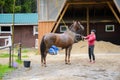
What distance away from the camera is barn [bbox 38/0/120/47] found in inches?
1071

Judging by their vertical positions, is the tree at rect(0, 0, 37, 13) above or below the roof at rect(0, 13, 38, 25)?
above

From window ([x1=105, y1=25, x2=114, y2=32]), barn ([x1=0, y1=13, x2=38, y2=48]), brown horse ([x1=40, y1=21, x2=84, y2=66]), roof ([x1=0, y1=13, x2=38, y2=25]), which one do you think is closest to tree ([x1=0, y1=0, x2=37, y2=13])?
roof ([x1=0, y1=13, x2=38, y2=25])

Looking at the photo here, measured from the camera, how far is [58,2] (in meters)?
27.3

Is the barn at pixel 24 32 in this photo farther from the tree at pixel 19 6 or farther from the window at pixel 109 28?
the window at pixel 109 28

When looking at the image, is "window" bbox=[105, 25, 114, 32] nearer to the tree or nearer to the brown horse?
the brown horse

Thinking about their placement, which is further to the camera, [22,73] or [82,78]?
[22,73]

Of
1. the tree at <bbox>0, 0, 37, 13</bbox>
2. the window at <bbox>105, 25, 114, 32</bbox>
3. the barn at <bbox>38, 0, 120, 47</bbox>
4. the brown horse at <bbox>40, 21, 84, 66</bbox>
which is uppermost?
the tree at <bbox>0, 0, 37, 13</bbox>

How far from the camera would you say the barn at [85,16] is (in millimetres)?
27203

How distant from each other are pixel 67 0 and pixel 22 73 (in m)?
13.7

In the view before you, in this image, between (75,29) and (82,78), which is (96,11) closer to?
(75,29)

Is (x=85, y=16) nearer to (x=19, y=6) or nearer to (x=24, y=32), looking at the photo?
(x=24, y=32)

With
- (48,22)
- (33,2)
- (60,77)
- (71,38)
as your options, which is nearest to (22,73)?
(60,77)

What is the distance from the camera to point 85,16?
101 feet

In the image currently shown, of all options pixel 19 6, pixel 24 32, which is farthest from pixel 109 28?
pixel 19 6
